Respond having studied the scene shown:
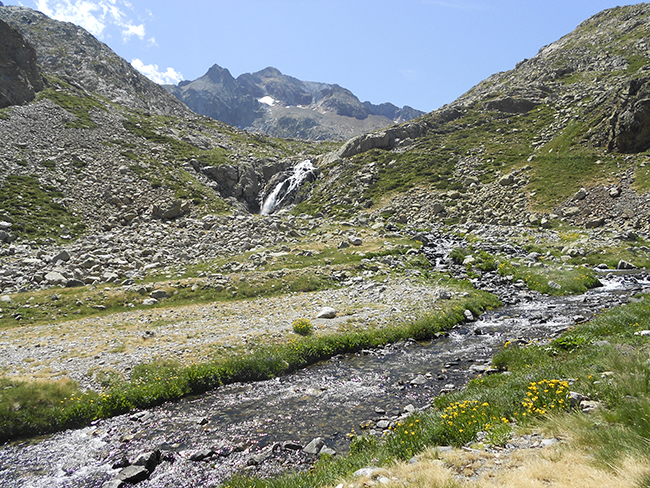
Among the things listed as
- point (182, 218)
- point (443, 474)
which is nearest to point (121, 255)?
point (182, 218)

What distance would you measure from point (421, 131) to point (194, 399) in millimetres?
107082

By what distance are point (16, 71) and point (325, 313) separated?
99.6m

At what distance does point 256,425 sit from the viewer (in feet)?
40.2

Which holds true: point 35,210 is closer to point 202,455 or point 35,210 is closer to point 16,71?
point 202,455

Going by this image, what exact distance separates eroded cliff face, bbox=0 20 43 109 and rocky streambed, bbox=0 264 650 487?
8946 centimetres

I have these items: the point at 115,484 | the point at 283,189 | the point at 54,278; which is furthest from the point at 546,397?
the point at 283,189

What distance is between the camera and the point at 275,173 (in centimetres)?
9581

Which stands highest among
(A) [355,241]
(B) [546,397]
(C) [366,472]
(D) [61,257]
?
(D) [61,257]

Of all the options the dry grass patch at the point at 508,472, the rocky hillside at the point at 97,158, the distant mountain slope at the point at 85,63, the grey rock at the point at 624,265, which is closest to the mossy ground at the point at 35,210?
the rocky hillside at the point at 97,158

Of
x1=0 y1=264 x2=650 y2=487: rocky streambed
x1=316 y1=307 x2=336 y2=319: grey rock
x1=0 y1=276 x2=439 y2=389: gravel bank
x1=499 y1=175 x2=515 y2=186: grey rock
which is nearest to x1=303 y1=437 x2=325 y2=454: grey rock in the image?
x1=0 y1=264 x2=650 y2=487: rocky streambed

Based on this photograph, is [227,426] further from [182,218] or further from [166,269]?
[182,218]

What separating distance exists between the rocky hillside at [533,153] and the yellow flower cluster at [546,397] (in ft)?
139

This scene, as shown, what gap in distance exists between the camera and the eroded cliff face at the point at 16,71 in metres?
71.9

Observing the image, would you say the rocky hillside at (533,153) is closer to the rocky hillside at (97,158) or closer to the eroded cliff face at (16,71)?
the rocky hillside at (97,158)
